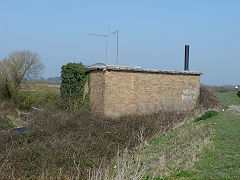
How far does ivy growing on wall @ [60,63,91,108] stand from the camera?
22.6m

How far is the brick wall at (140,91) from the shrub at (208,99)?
18.7 inches

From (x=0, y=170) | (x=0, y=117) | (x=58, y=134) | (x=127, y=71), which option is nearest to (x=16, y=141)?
(x=58, y=134)

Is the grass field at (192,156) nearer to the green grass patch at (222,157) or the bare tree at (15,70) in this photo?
the green grass patch at (222,157)

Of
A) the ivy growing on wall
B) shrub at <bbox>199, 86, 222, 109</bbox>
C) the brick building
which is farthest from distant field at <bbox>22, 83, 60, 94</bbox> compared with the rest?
shrub at <bbox>199, 86, 222, 109</bbox>

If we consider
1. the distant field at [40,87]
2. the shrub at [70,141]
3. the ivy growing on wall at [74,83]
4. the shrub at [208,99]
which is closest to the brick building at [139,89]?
the shrub at [208,99]

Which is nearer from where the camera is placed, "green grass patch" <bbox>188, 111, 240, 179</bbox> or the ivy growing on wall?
"green grass patch" <bbox>188, 111, 240, 179</bbox>

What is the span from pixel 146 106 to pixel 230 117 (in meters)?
6.00

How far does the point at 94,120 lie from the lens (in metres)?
17.6

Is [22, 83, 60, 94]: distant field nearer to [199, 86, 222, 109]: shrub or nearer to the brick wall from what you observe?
the brick wall

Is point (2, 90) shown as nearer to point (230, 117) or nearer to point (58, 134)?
point (58, 134)

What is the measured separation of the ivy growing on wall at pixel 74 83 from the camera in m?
22.6

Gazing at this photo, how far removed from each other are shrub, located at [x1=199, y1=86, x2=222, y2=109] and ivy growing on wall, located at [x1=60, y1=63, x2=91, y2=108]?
866 centimetres

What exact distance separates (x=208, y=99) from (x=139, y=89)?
587 cm

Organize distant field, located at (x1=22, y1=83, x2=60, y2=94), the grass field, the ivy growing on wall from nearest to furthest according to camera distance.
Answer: the grass field
the ivy growing on wall
distant field, located at (x1=22, y1=83, x2=60, y2=94)
